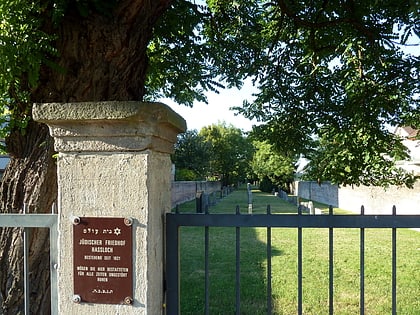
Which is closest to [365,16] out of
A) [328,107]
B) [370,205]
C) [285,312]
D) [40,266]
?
[328,107]

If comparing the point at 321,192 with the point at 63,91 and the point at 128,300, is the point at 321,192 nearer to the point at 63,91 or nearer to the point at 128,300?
the point at 63,91

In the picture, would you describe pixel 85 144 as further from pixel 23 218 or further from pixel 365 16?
pixel 365 16

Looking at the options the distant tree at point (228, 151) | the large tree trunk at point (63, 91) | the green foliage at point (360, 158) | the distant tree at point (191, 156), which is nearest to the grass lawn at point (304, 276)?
the green foliage at point (360, 158)

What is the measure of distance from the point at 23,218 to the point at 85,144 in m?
0.68

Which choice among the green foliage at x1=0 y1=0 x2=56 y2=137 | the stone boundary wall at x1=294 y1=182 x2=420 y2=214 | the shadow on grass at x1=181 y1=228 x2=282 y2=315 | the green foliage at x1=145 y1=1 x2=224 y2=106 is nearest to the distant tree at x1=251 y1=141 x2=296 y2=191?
the stone boundary wall at x1=294 y1=182 x2=420 y2=214

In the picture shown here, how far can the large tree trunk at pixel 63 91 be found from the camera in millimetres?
3135

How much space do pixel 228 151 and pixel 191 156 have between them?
18.2 m

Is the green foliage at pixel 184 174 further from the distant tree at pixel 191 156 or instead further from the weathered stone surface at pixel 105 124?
the weathered stone surface at pixel 105 124

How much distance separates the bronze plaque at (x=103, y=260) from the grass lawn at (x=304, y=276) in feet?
12.0

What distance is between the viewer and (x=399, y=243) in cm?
1161

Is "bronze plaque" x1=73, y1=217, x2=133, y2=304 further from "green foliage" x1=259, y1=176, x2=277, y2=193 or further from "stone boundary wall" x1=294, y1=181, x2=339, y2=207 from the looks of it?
"green foliage" x1=259, y1=176, x2=277, y2=193

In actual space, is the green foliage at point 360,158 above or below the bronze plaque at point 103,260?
above

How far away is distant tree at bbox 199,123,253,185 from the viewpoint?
52469mm

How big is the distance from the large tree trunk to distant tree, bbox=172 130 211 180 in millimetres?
31171
